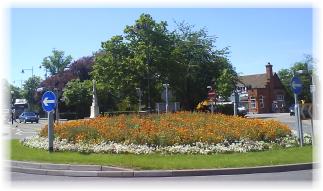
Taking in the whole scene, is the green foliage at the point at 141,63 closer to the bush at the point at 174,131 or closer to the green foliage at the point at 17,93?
the bush at the point at 174,131

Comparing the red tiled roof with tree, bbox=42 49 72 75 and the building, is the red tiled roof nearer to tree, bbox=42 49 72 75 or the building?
the building

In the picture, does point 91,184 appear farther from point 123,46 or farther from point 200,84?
point 200,84

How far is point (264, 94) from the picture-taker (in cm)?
9581

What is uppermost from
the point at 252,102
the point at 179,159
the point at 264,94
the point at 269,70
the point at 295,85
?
the point at 269,70

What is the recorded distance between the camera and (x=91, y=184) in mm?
11719

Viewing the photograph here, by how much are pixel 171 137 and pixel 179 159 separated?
2993mm

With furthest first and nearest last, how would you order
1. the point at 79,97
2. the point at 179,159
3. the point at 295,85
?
the point at 79,97 → the point at 295,85 → the point at 179,159

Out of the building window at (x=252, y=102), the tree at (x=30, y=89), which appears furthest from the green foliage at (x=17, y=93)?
the building window at (x=252, y=102)

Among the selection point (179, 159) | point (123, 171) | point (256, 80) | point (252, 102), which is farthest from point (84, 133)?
point (256, 80)

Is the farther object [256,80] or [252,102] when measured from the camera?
[256,80]

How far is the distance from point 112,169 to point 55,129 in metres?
9.44

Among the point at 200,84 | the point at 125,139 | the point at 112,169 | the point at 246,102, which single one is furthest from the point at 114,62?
the point at 246,102

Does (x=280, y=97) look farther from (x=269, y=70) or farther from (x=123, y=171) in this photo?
(x=123, y=171)

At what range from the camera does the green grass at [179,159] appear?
14188 mm
